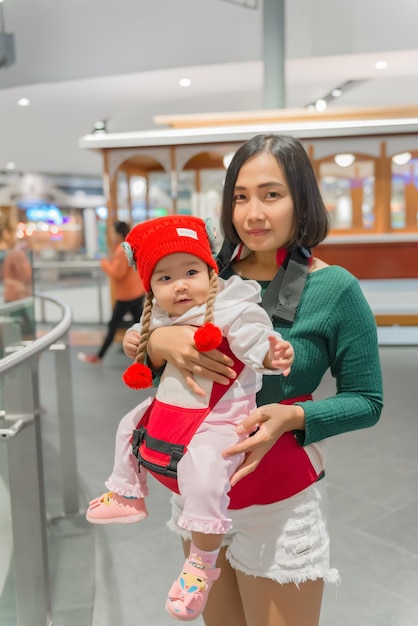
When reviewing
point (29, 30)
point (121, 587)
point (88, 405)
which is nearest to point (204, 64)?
point (29, 30)

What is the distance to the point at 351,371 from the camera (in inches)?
47.6

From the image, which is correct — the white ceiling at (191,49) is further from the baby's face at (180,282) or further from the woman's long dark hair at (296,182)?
the baby's face at (180,282)

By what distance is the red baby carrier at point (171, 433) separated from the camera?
3.63ft

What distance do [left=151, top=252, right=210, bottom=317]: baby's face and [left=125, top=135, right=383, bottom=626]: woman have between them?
6 centimetres

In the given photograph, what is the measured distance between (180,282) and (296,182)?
1.10 feet

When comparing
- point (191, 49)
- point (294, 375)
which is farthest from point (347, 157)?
point (294, 375)

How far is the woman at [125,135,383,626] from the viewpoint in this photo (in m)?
1.19

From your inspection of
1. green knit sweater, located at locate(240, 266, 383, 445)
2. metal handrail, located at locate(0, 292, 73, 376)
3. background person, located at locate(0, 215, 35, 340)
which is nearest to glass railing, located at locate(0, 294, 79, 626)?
metal handrail, located at locate(0, 292, 73, 376)

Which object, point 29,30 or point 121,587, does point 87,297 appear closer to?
point 29,30

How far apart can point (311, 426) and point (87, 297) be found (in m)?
13.9

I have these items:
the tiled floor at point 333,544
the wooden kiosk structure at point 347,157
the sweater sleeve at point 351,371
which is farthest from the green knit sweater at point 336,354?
the wooden kiosk structure at point 347,157

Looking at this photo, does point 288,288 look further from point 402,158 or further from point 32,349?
point 402,158

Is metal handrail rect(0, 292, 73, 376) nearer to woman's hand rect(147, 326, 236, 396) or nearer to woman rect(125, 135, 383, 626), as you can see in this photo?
woman rect(125, 135, 383, 626)

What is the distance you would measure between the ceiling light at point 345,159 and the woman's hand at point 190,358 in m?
7.21
